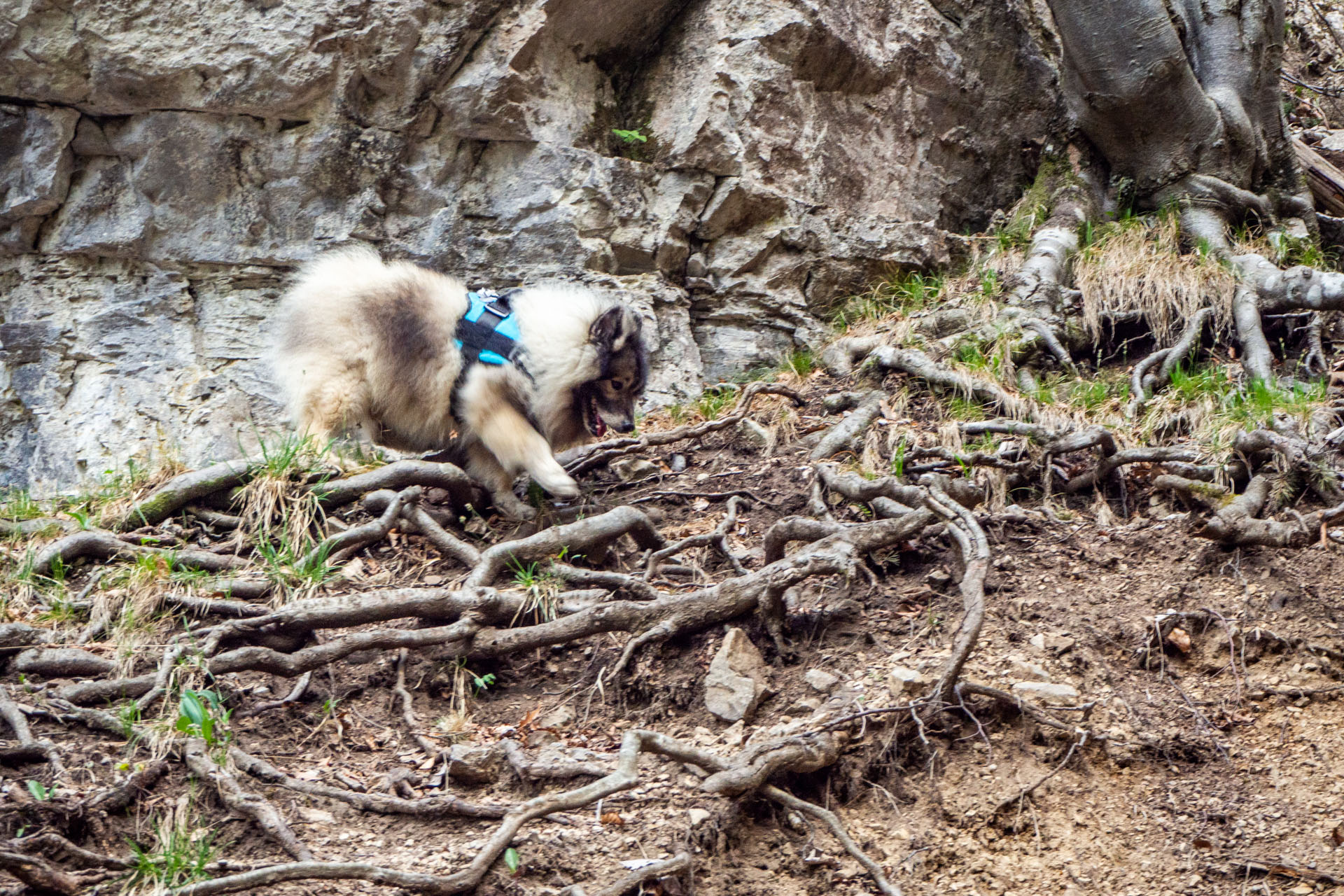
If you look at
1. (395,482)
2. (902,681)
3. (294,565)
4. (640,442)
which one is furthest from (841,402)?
(294,565)

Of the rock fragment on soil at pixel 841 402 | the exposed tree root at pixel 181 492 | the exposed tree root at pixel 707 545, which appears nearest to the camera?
the exposed tree root at pixel 707 545

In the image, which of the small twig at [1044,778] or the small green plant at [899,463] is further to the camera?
the small green plant at [899,463]

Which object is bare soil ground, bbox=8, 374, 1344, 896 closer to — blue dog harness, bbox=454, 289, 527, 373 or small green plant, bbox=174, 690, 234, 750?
small green plant, bbox=174, 690, 234, 750

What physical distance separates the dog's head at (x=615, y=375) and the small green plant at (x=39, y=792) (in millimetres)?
3109

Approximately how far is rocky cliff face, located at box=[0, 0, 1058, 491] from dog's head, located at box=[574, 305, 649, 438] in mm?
1489

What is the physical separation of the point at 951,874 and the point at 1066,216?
5.57 m

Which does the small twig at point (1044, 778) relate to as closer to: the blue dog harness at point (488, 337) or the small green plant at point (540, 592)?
the small green plant at point (540, 592)

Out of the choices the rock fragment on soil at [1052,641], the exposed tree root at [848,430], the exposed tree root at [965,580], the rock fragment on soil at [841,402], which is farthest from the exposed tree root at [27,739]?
the rock fragment on soil at [841,402]

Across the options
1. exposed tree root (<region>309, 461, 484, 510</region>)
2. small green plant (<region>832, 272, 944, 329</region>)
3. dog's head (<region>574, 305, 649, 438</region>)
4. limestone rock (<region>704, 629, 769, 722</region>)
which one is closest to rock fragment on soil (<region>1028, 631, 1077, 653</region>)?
limestone rock (<region>704, 629, 769, 722</region>)

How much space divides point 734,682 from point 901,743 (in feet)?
1.91

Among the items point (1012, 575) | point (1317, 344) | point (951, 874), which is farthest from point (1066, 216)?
point (951, 874)

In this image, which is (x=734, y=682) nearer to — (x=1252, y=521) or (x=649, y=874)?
(x=649, y=874)

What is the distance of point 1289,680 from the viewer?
390cm

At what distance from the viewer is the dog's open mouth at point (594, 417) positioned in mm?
5535
